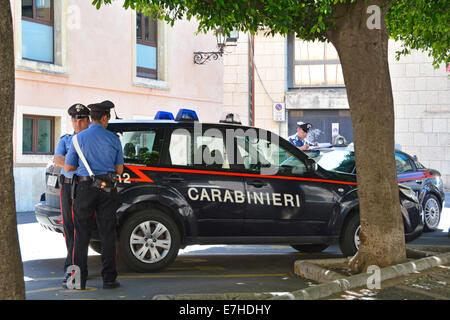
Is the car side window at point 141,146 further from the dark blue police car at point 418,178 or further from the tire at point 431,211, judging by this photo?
the tire at point 431,211

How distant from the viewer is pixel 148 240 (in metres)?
7.79

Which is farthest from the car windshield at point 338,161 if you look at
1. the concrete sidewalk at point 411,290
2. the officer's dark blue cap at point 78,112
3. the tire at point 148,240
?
the officer's dark blue cap at point 78,112

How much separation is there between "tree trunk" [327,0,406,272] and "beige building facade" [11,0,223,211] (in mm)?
9373

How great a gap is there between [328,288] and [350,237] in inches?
99.0

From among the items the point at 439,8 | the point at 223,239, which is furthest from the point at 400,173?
the point at 223,239

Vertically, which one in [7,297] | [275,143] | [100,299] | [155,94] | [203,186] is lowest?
[100,299]

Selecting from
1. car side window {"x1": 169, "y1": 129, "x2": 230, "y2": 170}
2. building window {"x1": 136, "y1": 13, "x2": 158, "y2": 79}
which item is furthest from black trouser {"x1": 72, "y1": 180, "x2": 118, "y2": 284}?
building window {"x1": 136, "y1": 13, "x2": 158, "y2": 79}

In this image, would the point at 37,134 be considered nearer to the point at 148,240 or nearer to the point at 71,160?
the point at 148,240

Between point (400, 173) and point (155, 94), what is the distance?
9719mm

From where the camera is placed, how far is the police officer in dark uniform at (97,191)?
684 cm

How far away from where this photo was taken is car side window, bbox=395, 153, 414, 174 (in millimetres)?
12195
